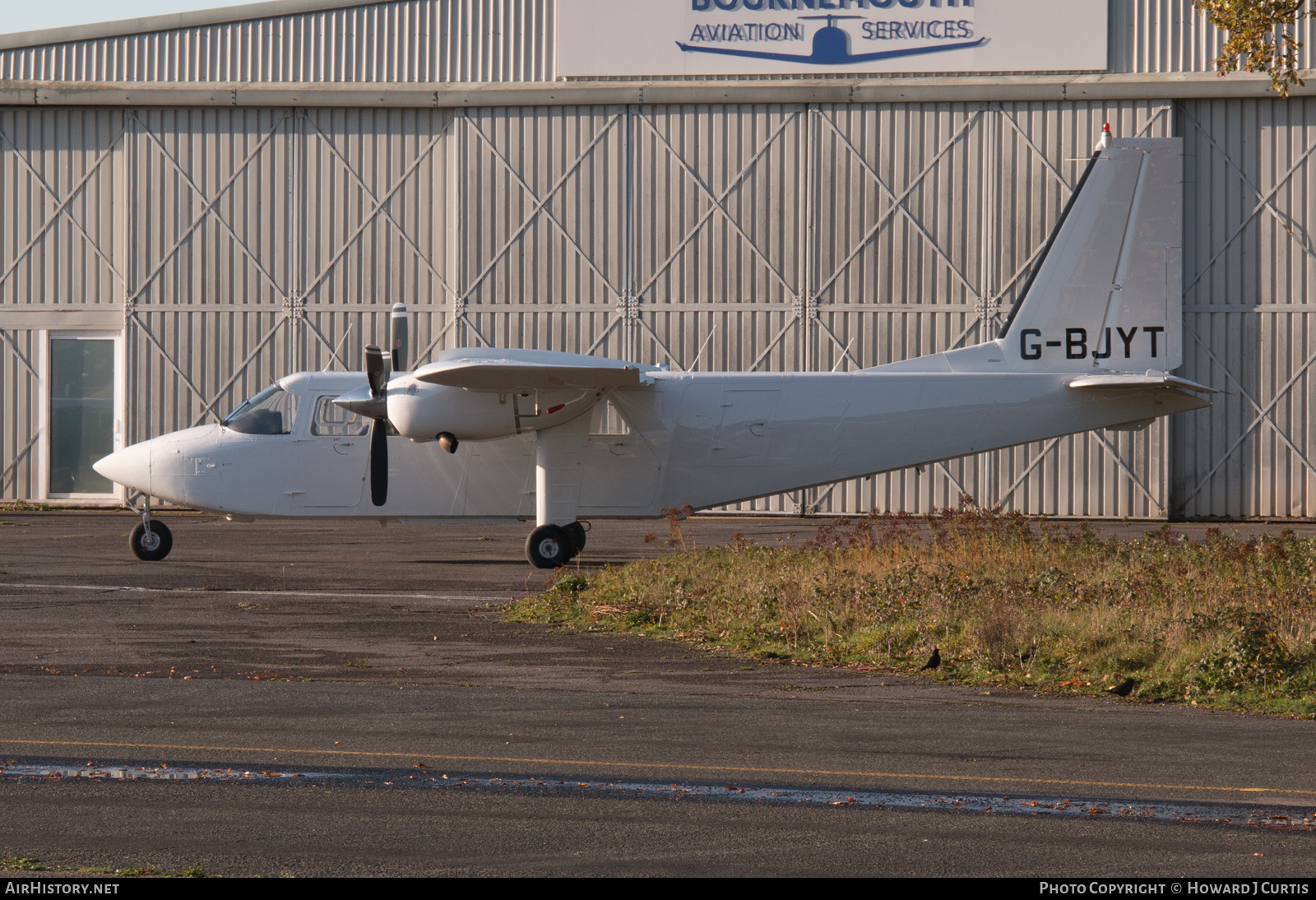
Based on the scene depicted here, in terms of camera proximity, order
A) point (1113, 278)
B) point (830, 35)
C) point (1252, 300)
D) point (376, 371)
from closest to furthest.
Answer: point (376, 371) → point (1113, 278) → point (1252, 300) → point (830, 35)

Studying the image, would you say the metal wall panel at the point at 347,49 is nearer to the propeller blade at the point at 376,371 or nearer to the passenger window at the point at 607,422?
the passenger window at the point at 607,422

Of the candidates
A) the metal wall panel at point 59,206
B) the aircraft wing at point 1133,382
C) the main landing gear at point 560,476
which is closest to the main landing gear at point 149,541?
the main landing gear at point 560,476

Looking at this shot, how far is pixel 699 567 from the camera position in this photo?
1728 centimetres

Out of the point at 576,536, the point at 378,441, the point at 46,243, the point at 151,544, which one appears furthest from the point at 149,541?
the point at 46,243

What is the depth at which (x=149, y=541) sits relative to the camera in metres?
21.3

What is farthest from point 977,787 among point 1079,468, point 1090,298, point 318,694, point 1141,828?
point 1079,468

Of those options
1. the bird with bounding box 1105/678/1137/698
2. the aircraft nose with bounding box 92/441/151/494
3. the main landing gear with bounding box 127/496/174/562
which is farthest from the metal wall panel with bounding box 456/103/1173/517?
the bird with bounding box 1105/678/1137/698

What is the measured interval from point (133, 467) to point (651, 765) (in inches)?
635

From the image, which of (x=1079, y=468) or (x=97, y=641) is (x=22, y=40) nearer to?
(x=97, y=641)

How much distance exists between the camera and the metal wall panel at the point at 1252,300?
3041cm

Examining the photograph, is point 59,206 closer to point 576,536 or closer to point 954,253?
point 576,536

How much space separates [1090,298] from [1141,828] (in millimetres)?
15498

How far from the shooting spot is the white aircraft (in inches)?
798

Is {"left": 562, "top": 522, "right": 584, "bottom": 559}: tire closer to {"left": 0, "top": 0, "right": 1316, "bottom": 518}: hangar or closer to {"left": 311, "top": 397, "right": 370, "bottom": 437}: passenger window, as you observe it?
{"left": 311, "top": 397, "right": 370, "bottom": 437}: passenger window
